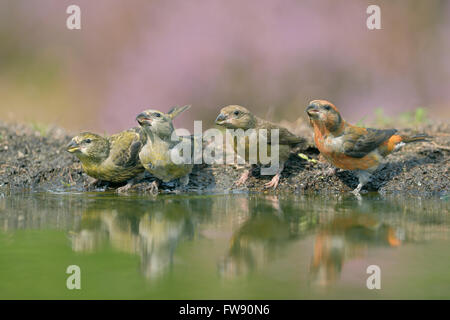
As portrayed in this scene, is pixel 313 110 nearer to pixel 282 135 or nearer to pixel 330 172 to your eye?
pixel 282 135

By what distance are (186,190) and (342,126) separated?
2050 millimetres

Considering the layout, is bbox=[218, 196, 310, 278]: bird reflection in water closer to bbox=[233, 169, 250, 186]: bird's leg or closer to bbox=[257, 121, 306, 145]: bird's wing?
bbox=[233, 169, 250, 186]: bird's leg

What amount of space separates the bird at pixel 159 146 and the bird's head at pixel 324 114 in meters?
1.62

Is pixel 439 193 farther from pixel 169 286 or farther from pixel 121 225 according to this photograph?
pixel 169 286

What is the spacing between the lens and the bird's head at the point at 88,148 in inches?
263

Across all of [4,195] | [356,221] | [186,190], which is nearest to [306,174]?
[186,190]

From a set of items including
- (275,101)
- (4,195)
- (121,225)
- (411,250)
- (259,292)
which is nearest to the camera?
(259,292)

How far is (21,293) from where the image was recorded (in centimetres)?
299

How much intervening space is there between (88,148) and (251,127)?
201 cm

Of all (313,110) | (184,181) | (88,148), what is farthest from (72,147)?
(313,110)

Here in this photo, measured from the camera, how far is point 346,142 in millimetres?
6336

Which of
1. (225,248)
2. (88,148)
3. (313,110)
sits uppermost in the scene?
(313,110)

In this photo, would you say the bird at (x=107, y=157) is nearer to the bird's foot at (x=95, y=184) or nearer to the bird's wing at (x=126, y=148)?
the bird's wing at (x=126, y=148)

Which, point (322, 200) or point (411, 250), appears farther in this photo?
point (322, 200)
